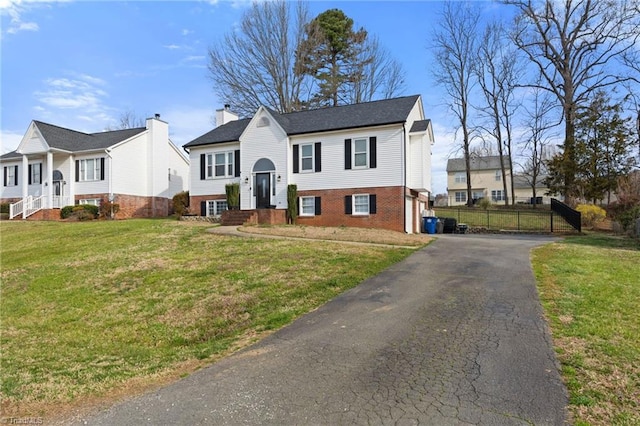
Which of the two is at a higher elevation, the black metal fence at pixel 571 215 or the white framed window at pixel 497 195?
the white framed window at pixel 497 195

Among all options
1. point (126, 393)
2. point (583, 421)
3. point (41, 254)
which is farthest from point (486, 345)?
point (41, 254)

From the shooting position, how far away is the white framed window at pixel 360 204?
2063 cm

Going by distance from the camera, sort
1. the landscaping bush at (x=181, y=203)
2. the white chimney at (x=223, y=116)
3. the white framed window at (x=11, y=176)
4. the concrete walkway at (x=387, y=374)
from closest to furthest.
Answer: the concrete walkway at (x=387, y=374)
the landscaping bush at (x=181, y=203)
the white chimney at (x=223, y=116)
the white framed window at (x=11, y=176)

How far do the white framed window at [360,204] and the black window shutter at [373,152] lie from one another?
5.45ft

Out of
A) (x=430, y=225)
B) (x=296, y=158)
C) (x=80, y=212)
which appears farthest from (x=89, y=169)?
(x=430, y=225)

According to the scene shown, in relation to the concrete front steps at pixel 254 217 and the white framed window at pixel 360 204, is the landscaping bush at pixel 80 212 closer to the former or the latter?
the concrete front steps at pixel 254 217

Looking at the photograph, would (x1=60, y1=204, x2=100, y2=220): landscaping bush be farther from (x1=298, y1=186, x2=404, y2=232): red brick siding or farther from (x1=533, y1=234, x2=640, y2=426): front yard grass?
(x1=533, y1=234, x2=640, y2=426): front yard grass

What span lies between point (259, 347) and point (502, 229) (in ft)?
70.3

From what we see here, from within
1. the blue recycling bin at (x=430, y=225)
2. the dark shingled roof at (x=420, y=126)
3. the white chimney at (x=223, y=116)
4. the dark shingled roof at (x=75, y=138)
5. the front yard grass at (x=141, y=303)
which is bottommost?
the front yard grass at (x=141, y=303)

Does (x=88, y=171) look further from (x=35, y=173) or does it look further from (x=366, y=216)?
(x=366, y=216)

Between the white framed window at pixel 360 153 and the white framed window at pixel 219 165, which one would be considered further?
the white framed window at pixel 219 165

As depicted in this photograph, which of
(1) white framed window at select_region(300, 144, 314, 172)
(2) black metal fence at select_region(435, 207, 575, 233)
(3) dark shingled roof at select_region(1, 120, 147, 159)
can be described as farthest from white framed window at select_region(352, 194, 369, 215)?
(3) dark shingled roof at select_region(1, 120, 147, 159)

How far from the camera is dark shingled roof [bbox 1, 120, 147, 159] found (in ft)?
95.4

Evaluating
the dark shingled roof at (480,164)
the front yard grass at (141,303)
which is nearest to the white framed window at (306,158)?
the front yard grass at (141,303)
